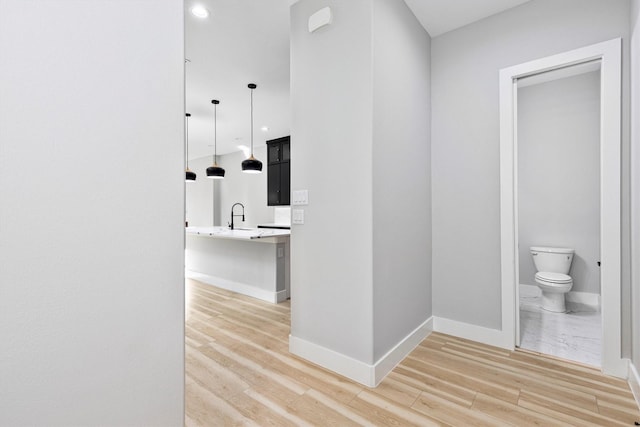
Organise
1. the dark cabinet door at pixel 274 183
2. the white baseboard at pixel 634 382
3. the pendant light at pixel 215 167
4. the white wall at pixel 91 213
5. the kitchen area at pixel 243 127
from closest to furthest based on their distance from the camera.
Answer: the white wall at pixel 91 213, the white baseboard at pixel 634 382, the kitchen area at pixel 243 127, the pendant light at pixel 215 167, the dark cabinet door at pixel 274 183

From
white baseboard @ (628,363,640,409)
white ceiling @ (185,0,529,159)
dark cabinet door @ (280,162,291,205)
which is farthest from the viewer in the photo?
dark cabinet door @ (280,162,291,205)

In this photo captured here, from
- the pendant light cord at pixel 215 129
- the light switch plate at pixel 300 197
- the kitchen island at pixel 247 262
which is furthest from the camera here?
the pendant light cord at pixel 215 129

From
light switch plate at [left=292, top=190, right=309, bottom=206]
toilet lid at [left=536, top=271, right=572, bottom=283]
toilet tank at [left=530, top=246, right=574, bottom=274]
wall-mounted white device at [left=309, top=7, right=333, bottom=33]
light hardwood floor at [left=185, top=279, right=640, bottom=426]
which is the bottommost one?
light hardwood floor at [left=185, top=279, right=640, bottom=426]

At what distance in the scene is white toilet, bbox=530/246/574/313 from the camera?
123 inches

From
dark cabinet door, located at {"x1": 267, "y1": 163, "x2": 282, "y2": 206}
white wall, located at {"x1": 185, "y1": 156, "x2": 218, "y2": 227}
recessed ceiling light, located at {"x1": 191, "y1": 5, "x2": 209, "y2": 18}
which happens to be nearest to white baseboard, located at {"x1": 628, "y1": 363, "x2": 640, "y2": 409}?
recessed ceiling light, located at {"x1": 191, "y1": 5, "x2": 209, "y2": 18}

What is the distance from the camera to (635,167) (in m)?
1.83

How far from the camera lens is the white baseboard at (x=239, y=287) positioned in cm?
370

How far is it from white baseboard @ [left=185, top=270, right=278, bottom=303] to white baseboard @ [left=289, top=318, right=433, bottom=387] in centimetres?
137

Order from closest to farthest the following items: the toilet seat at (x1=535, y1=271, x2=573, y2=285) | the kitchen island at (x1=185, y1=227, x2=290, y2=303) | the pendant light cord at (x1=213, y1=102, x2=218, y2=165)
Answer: the toilet seat at (x1=535, y1=271, x2=573, y2=285) → the kitchen island at (x1=185, y1=227, x2=290, y2=303) → the pendant light cord at (x1=213, y1=102, x2=218, y2=165)

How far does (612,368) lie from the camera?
1971 mm

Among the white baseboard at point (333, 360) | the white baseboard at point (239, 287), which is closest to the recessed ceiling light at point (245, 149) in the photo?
the white baseboard at point (239, 287)

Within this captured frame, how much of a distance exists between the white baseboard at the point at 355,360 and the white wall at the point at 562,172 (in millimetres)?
2477

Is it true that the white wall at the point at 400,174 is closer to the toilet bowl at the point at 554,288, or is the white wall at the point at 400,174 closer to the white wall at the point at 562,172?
the toilet bowl at the point at 554,288

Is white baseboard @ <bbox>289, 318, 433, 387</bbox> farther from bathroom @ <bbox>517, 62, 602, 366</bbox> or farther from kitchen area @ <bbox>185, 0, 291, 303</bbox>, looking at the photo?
bathroom @ <bbox>517, 62, 602, 366</bbox>
